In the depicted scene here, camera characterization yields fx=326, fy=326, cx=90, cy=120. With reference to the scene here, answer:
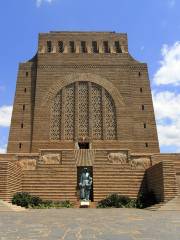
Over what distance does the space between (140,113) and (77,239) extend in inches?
991

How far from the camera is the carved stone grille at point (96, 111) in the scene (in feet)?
97.3

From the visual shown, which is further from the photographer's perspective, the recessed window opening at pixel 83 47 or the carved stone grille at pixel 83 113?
the recessed window opening at pixel 83 47

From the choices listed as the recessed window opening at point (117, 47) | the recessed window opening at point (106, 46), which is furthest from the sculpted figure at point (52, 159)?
the recessed window opening at point (117, 47)

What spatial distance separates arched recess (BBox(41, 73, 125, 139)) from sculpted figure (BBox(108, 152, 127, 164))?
778 centimetres

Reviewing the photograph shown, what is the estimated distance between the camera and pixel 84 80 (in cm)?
3112

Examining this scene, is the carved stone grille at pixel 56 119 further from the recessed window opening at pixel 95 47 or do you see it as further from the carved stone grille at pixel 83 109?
the recessed window opening at pixel 95 47

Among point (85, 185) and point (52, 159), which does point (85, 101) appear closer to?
point (52, 159)

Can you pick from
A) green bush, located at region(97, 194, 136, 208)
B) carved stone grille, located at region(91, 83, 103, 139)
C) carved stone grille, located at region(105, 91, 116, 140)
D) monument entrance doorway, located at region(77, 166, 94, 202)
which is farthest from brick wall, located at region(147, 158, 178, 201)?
carved stone grille, located at region(91, 83, 103, 139)

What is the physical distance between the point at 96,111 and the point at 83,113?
4.02 ft

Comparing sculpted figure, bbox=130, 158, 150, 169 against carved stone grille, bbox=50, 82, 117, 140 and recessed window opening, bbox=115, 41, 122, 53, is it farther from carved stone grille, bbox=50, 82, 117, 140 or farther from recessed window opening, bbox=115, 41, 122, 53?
recessed window opening, bbox=115, 41, 122, 53

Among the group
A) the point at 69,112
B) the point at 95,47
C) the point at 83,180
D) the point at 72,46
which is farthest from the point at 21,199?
the point at 95,47

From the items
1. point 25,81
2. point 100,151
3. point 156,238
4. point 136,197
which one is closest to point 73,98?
point 25,81

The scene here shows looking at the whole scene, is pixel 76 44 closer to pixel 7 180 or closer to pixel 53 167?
pixel 53 167

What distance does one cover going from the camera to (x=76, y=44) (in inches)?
1313
